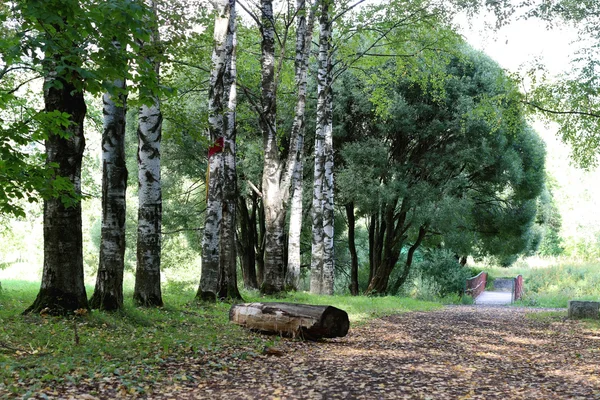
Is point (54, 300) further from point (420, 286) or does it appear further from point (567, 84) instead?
point (420, 286)

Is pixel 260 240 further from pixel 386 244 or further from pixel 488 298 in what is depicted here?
pixel 488 298

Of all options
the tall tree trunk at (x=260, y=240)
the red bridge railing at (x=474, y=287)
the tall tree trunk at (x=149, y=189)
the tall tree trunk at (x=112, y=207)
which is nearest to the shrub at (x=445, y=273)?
the red bridge railing at (x=474, y=287)

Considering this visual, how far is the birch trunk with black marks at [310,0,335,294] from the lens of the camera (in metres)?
18.8

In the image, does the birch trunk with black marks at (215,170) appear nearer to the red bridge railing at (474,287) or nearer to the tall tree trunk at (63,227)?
the tall tree trunk at (63,227)

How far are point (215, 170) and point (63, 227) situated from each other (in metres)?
5.36

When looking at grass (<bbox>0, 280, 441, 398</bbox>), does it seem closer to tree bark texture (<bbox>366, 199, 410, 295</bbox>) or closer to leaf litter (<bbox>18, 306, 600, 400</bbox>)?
leaf litter (<bbox>18, 306, 600, 400</bbox>)

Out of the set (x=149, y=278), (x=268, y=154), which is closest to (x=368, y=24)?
(x=268, y=154)

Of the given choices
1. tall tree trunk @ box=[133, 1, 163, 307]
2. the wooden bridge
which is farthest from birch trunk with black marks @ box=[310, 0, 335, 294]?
the wooden bridge

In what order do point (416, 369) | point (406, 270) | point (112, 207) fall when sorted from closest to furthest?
point (416, 369), point (112, 207), point (406, 270)

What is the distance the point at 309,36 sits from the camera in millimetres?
18250

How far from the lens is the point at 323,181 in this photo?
20.3 m

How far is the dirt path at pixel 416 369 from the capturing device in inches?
245

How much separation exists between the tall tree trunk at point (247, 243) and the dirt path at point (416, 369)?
16.6 meters

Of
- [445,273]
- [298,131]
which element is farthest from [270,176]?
[445,273]
